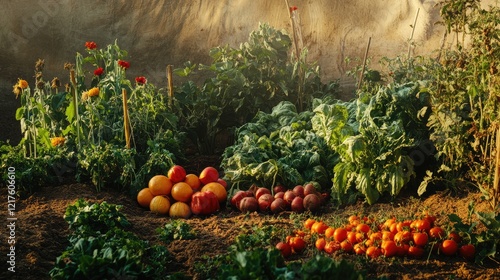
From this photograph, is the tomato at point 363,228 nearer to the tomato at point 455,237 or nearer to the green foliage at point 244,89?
the tomato at point 455,237

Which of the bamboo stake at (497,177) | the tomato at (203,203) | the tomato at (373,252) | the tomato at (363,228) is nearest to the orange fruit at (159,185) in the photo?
the tomato at (203,203)

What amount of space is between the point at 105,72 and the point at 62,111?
106cm

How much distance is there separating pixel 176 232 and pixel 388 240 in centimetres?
194

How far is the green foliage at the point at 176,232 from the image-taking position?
6.82 metres

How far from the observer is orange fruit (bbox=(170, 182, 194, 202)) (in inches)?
318

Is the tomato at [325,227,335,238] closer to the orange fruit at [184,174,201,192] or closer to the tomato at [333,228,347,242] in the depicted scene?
the tomato at [333,228,347,242]

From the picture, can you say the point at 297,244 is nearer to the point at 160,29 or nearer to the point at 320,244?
the point at 320,244

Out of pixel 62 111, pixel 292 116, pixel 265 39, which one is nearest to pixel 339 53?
pixel 265 39

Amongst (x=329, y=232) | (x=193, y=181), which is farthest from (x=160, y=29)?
(x=329, y=232)

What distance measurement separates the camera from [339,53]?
12.1 m

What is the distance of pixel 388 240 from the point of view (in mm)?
6051

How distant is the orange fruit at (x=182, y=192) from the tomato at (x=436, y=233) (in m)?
2.82

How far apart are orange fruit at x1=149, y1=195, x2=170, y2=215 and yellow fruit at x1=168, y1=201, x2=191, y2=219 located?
0.30 ft

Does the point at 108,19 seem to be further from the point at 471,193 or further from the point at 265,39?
the point at 471,193
